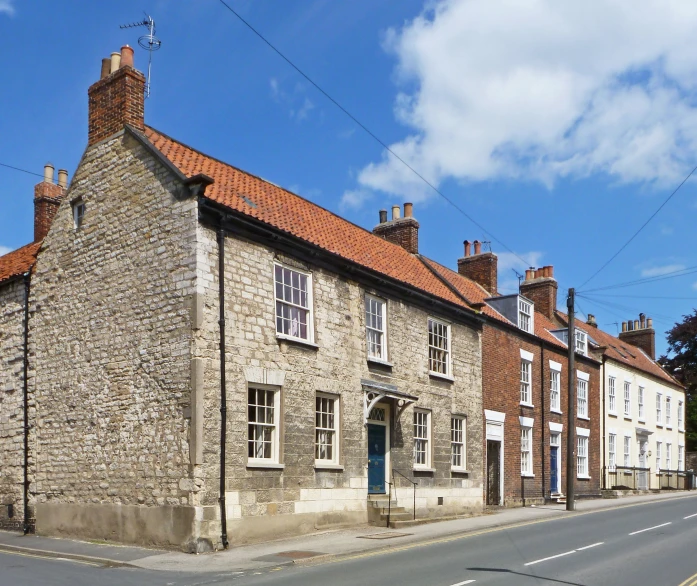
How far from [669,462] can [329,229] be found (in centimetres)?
3347

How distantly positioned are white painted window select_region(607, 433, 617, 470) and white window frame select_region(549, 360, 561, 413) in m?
7.27

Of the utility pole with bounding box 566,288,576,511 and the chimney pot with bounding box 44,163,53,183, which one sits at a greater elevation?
the chimney pot with bounding box 44,163,53,183

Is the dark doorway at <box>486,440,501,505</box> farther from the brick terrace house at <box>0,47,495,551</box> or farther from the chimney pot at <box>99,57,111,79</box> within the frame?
the chimney pot at <box>99,57,111,79</box>

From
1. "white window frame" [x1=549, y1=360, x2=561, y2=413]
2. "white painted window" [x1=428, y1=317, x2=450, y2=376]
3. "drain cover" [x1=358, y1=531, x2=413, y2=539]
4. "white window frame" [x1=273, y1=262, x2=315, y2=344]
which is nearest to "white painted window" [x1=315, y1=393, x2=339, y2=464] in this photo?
"white window frame" [x1=273, y1=262, x2=315, y2=344]

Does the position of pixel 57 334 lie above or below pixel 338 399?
above

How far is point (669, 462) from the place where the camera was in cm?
4744

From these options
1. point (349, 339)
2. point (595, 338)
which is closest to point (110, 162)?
point (349, 339)

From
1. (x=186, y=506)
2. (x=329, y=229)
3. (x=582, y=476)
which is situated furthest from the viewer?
(x=582, y=476)

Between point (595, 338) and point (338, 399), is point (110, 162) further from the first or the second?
point (595, 338)

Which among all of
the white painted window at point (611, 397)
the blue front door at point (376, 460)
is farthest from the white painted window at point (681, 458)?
the blue front door at point (376, 460)

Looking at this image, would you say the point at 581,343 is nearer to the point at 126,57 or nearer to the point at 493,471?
the point at 493,471

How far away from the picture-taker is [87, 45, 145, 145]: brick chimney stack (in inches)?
738

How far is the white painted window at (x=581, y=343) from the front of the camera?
3671 centimetres

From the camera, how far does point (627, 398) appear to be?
41719 millimetres
